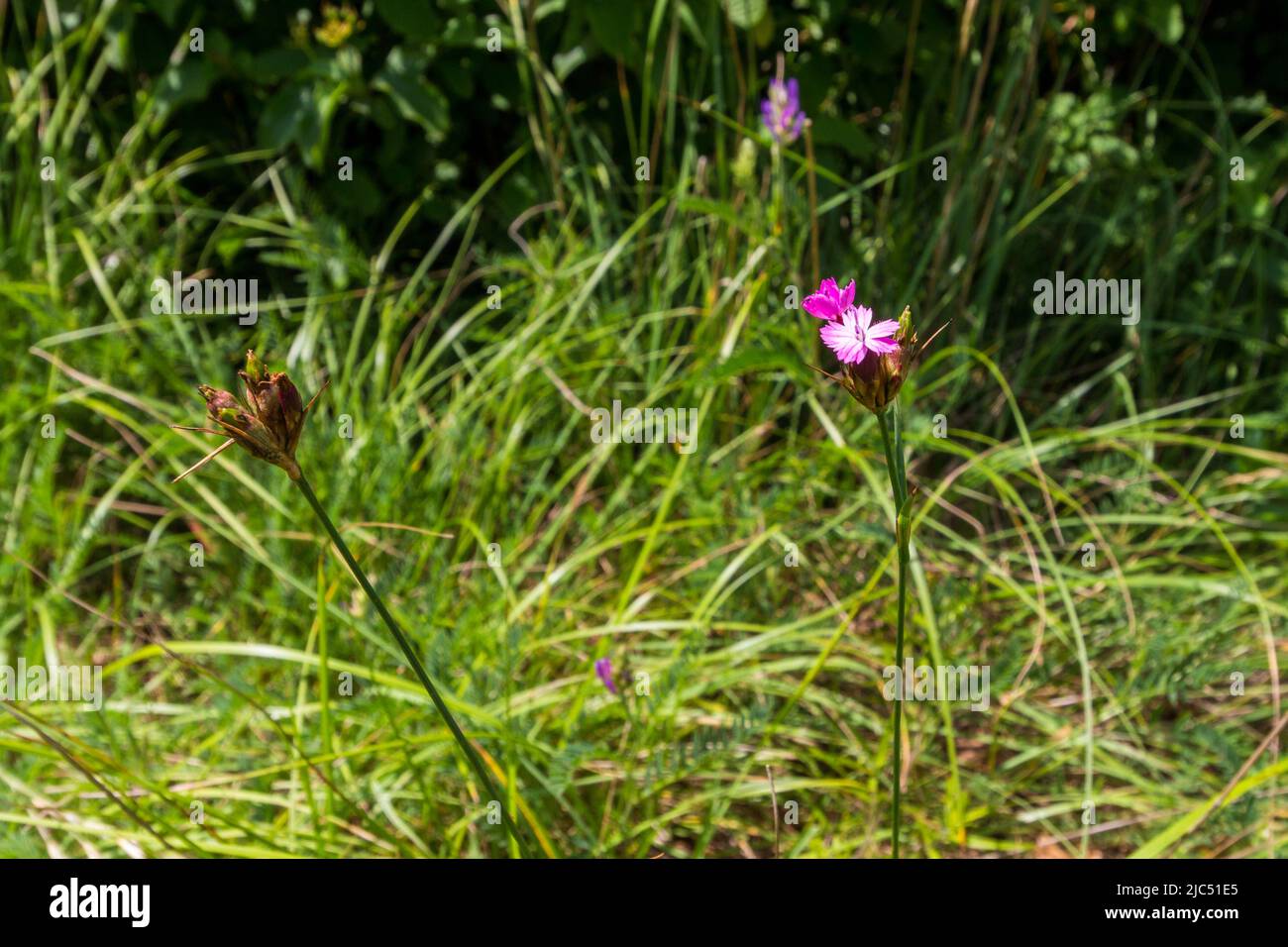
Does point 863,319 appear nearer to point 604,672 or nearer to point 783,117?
point 604,672

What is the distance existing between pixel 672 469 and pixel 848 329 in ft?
3.90

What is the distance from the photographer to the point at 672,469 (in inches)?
72.4

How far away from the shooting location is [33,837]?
1.43 m

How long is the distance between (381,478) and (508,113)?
1.09 m

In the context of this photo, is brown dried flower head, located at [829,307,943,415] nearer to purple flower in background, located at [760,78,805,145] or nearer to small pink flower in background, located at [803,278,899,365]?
small pink flower in background, located at [803,278,899,365]

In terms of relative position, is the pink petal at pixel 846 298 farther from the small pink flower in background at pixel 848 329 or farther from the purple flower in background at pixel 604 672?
the purple flower in background at pixel 604 672

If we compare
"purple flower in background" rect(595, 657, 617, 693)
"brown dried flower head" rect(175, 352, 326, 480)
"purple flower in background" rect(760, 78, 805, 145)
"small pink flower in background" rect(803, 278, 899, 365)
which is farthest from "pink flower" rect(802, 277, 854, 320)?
"purple flower in background" rect(760, 78, 805, 145)

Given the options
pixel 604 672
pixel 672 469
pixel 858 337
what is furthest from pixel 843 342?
pixel 672 469

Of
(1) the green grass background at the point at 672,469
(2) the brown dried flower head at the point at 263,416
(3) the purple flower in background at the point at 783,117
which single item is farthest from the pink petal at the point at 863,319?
(3) the purple flower in background at the point at 783,117

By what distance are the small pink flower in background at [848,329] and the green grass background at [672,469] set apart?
21.2 inches

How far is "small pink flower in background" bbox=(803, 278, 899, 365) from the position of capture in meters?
0.63

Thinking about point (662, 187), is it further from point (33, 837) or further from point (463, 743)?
point (463, 743)

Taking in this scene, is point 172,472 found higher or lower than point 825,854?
higher

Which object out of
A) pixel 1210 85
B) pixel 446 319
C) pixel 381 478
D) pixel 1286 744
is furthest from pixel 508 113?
pixel 1286 744
